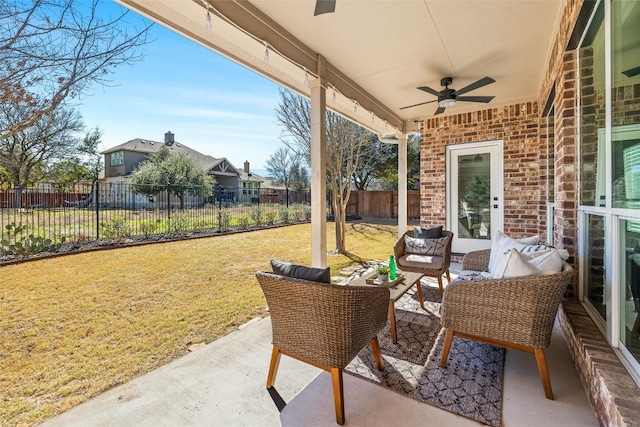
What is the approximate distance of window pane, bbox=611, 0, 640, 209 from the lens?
1481 millimetres

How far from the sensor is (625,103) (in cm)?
159

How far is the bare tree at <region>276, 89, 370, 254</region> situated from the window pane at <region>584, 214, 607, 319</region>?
445 centimetres

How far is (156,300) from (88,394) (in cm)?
175

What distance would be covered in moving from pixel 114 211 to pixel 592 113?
8418 mm

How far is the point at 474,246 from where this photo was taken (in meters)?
5.42

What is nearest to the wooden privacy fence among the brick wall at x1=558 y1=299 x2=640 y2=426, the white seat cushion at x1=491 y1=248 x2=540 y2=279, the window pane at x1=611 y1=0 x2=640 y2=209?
the brick wall at x1=558 y1=299 x2=640 y2=426

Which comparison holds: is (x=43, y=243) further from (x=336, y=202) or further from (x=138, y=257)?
A: (x=336, y=202)

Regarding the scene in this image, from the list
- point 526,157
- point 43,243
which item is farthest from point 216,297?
point 526,157

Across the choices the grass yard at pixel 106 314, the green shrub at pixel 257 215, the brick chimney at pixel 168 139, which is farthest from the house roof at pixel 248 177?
the grass yard at pixel 106 314

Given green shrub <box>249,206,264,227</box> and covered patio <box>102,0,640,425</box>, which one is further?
green shrub <box>249,206,264,227</box>

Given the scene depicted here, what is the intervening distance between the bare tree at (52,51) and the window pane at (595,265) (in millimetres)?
3957

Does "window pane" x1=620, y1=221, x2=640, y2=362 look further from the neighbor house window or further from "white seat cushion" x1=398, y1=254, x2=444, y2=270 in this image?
the neighbor house window

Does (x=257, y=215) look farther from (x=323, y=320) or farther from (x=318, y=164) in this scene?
(x=323, y=320)

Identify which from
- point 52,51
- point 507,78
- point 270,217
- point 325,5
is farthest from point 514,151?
point 270,217
